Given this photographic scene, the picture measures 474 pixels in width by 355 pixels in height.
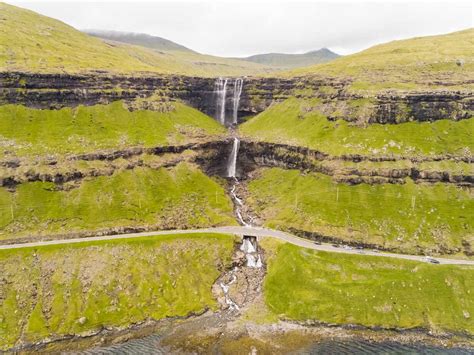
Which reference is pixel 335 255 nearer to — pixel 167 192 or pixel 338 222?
pixel 338 222

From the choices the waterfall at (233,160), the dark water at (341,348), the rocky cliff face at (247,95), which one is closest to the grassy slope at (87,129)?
the rocky cliff face at (247,95)

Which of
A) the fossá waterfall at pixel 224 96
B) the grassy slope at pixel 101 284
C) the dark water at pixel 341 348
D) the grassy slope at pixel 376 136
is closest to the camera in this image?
the dark water at pixel 341 348

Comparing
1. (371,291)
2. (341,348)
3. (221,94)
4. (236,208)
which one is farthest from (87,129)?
(341,348)

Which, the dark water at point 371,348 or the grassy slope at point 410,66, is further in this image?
the grassy slope at point 410,66

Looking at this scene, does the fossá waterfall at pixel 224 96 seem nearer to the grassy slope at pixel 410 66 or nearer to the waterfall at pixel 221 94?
the waterfall at pixel 221 94

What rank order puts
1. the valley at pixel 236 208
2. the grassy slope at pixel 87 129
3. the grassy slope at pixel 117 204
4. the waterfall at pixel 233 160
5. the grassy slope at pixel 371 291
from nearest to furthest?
1. the valley at pixel 236 208
2. the grassy slope at pixel 371 291
3. the grassy slope at pixel 117 204
4. the grassy slope at pixel 87 129
5. the waterfall at pixel 233 160

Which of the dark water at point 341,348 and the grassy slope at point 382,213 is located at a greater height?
the grassy slope at point 382,213
